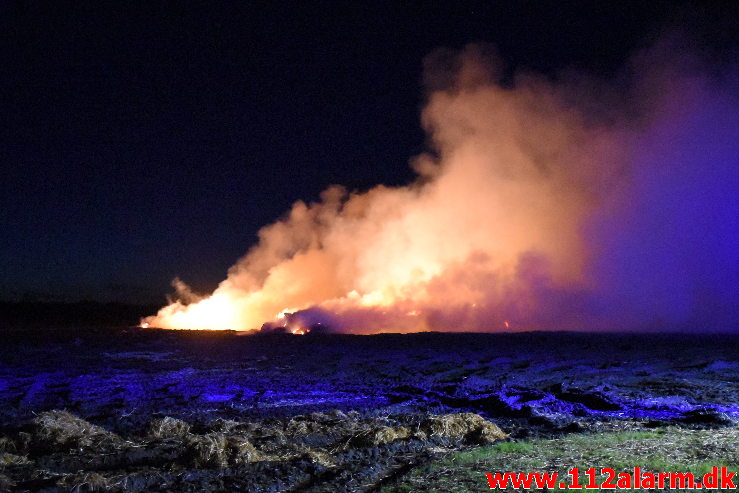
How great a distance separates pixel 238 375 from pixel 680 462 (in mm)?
14642

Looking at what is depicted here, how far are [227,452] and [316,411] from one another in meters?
4.40

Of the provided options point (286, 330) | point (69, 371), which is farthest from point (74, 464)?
point (286, 330)

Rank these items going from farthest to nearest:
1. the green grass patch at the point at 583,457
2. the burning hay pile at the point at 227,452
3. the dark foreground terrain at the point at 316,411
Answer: the dark foreground terrain at the point at 316,411 < the burning hay pile at the point at 227,452 < the green grass patch at the point at 583,457

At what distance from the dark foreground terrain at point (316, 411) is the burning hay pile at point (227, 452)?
0.03m

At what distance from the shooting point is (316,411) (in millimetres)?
12438

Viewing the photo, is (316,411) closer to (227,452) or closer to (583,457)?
(227,452)

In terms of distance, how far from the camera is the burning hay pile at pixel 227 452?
714cm

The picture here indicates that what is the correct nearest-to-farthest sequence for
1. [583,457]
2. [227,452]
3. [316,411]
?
[583,457]
[227,452]
[316,411]

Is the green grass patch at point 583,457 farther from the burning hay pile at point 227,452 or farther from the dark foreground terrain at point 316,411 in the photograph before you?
the burning hay pile at point 227,452

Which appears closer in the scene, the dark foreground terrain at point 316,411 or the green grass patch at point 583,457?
the green grass patch at point 583,457

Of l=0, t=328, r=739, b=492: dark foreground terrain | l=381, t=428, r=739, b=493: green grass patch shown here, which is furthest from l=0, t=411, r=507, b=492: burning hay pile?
l=381, t=428, r=739, b=493: green grass patch

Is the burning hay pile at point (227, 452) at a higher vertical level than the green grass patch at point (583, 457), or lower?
lower

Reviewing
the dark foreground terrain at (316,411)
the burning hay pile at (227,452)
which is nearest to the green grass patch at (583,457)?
the dark foreground terrain at (316,411)

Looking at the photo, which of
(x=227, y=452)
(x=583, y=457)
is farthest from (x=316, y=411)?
(x=583, y=457)
